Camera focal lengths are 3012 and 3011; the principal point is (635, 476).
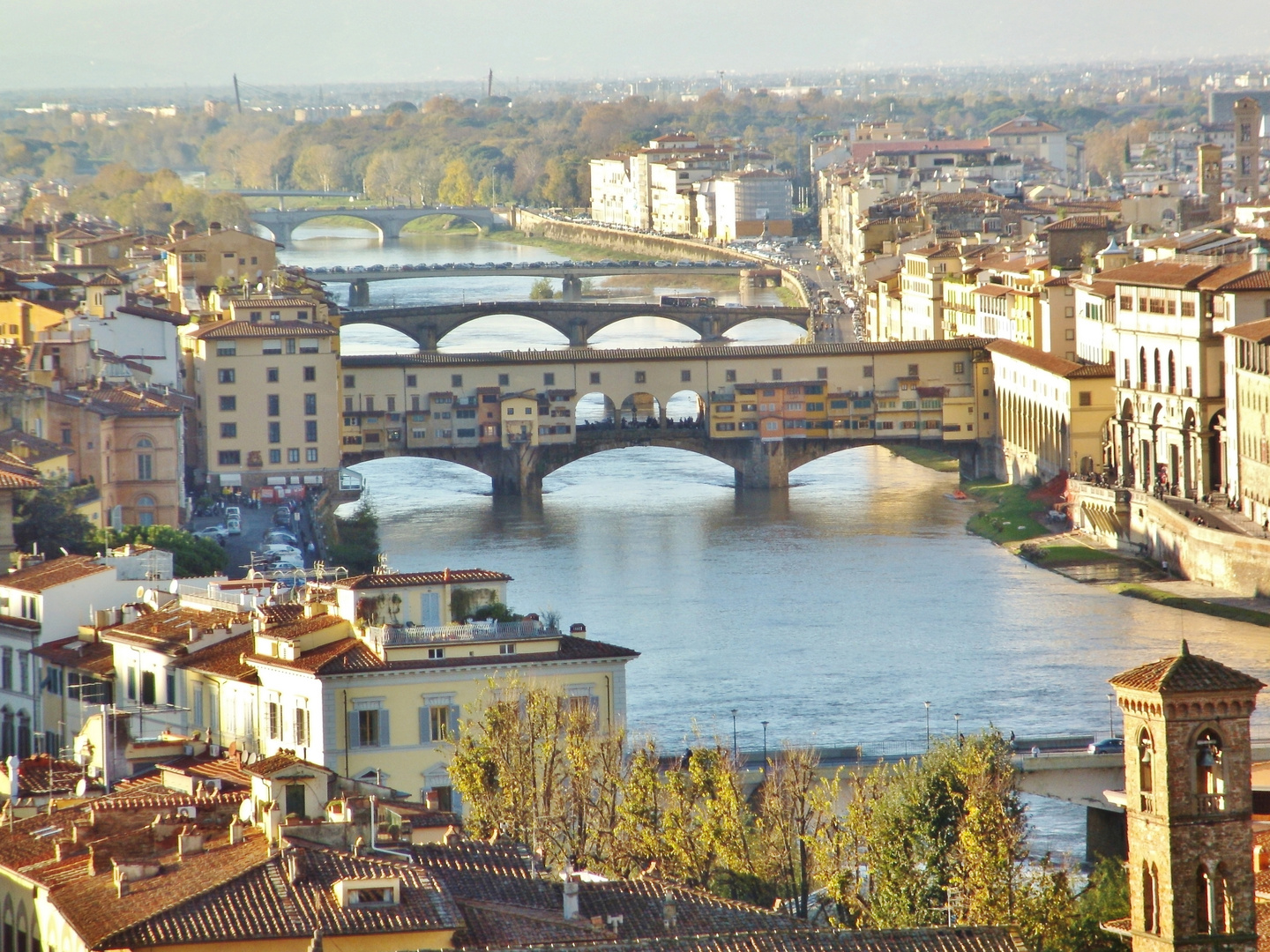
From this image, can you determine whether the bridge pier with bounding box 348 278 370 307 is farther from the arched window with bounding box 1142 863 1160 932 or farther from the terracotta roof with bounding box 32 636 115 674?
the arched window with bounding box 1142 863 1160 932

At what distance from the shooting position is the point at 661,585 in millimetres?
31375

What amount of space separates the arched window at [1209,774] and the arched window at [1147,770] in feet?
0.52

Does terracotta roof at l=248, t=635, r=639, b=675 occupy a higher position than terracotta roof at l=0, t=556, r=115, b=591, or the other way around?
terracotta roof at l=0, t=556, r=115, b=591

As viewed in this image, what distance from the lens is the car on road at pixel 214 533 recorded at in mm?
31547

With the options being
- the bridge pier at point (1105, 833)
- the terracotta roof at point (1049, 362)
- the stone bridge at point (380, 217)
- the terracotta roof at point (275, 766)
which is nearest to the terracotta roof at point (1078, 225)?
the terracotta roof at point (1049, 362)

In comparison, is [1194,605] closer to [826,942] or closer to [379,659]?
[379,659]

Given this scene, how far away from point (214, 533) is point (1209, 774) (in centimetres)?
2247

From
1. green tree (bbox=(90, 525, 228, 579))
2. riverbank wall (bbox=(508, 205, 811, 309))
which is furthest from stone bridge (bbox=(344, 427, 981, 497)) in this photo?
riverbank wall (bbox=(508, 205, 811, 309))

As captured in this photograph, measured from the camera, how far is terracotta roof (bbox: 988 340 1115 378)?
39000 mm

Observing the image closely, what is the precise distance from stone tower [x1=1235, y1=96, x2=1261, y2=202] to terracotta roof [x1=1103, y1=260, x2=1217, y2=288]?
27.8 m

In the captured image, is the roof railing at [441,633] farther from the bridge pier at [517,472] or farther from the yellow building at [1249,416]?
the bridge pier at [517,472]

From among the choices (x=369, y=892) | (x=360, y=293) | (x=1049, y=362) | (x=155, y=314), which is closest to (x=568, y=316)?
(x=360, y=293)

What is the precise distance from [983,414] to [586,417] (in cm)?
681

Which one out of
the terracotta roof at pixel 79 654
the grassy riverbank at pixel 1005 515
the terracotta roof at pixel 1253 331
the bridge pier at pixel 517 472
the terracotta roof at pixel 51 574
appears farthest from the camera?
the bridge pier at pixel 517 472
